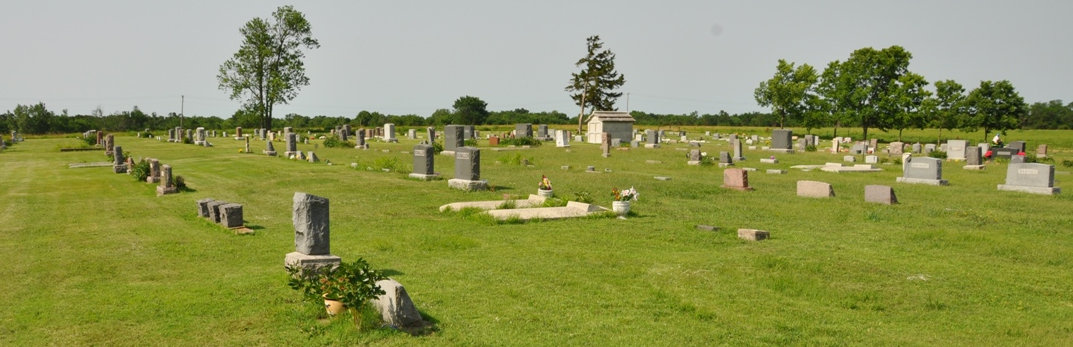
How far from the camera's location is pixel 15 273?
10.4 metres

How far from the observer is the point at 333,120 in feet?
294

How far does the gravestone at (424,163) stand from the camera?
2423 centimetres

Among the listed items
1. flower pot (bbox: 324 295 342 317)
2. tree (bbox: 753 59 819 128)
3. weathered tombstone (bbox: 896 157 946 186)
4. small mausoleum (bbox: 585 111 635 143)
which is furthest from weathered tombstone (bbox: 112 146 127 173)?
tree (bbox: 753 59 819 128)

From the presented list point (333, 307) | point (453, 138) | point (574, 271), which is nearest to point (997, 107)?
point (453, 138)

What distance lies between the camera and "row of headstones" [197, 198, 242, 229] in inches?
571

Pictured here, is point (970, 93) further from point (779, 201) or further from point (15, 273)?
point (15, 273)

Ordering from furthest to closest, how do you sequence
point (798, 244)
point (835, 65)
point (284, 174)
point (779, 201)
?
point (835, 65), point (284, 174), point (779, 201), point (798, 244)

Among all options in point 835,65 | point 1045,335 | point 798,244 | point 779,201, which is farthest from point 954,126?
point 1045,335

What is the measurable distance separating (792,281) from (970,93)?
56948 millimetres

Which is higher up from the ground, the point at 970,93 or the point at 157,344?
the point at 970,93

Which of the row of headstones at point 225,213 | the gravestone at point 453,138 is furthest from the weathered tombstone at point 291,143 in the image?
the row of headstones at point 225,213

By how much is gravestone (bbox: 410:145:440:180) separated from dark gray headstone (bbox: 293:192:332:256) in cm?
1431

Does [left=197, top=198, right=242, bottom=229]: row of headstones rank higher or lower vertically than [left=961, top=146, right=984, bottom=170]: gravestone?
lower

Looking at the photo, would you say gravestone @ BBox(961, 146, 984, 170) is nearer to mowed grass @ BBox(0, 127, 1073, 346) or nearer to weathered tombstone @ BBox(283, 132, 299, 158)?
mowed grass @ BBox(0, 127, 1073, 346)
